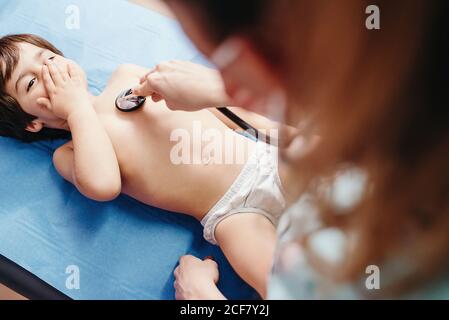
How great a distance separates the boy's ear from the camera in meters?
0.95

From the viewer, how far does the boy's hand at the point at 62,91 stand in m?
0.90

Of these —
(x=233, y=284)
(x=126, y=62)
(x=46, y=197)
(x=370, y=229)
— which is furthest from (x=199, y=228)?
(x=370, y=229)

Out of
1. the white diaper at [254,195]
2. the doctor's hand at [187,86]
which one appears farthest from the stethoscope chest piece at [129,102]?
the white diaper at [254,195]

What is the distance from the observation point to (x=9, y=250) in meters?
0.92

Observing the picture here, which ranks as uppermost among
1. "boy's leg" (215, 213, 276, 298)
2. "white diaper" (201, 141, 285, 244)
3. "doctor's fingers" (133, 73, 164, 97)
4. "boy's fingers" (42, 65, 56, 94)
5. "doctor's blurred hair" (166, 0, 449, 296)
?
"boy's fingers" (42, 65, 56, 94)

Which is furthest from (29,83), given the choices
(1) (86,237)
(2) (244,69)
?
(2) (244,69)

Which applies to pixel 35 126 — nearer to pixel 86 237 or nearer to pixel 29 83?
pixel 29 83

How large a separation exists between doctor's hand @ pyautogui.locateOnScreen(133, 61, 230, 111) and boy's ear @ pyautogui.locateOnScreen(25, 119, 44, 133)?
293 mm

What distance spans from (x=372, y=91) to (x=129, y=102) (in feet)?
2.19

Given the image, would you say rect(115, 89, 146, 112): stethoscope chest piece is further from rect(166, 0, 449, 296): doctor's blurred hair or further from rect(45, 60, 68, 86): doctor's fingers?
rect(166, 0, 449, 296): doctor's blurred hair

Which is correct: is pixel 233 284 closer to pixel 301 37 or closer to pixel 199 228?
pixel 199 228

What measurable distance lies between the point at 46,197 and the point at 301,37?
2.58 feet

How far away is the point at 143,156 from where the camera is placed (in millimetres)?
894

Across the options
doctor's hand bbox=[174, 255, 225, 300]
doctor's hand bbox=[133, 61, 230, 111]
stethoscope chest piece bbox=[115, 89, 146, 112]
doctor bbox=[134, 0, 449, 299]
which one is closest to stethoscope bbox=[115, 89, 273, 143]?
stethoscope chest piece bbox=[115, 89, 146, 112]
